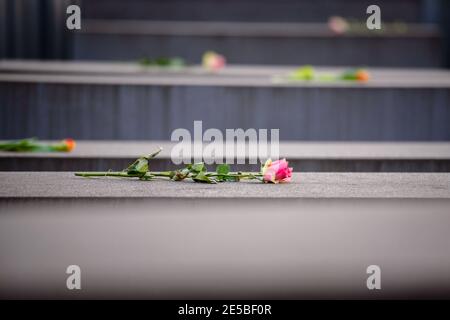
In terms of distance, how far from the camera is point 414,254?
3.20 meters

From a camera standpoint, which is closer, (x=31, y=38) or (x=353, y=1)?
(x=31, y=38)

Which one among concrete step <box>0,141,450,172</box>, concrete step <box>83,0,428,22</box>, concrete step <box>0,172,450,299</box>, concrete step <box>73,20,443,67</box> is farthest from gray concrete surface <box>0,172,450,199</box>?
concrete step <box>83,0,428,22</box>

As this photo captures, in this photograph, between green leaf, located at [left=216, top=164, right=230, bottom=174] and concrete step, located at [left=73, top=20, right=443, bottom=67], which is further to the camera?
concrete step, located at [left=73, top=20, right=443, bottom=67]

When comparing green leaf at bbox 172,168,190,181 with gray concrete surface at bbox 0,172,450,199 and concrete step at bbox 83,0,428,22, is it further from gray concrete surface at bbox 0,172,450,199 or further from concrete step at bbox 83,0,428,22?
concrete step at bbox 83,0,428,22

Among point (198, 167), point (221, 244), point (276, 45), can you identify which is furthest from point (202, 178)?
point (276, 45)

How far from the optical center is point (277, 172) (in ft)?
11.6

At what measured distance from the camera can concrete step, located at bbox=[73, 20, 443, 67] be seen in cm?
1323

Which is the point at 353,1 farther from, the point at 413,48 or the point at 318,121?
the point at 318,121

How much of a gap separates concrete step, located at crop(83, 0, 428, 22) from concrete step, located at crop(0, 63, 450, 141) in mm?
8045

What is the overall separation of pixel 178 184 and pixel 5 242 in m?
0.67

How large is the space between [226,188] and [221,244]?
0.90 feet
